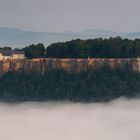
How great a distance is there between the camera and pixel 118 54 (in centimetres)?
3189

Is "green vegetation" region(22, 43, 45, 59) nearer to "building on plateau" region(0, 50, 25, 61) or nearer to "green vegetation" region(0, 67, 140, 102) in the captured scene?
"building on plateau" region(0, 50, 25, 61)

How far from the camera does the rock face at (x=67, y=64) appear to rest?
30719 mm

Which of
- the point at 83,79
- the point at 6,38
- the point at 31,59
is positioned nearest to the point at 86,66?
the point at 83,79

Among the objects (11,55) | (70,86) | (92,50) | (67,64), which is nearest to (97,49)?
(92,50)

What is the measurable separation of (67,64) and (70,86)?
134cm

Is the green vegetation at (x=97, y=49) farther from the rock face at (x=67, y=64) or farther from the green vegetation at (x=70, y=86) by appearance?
the green vegetation at (x=70, y=86)

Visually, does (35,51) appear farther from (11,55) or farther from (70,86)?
(70,86)

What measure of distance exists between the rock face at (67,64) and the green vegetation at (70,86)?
0.70 feet

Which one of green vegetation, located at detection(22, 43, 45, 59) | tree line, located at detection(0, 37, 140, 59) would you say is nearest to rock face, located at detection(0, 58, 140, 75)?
tree line, located at detection(0, 37, 140, 59)

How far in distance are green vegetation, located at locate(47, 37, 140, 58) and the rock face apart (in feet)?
3.23

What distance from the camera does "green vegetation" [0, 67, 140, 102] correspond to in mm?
29234

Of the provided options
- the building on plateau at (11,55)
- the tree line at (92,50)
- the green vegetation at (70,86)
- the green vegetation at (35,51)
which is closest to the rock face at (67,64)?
the green vegetation at (70,86)

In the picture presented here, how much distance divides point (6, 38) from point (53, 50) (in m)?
149

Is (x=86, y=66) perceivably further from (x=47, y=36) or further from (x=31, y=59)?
(x=47, y=36)
